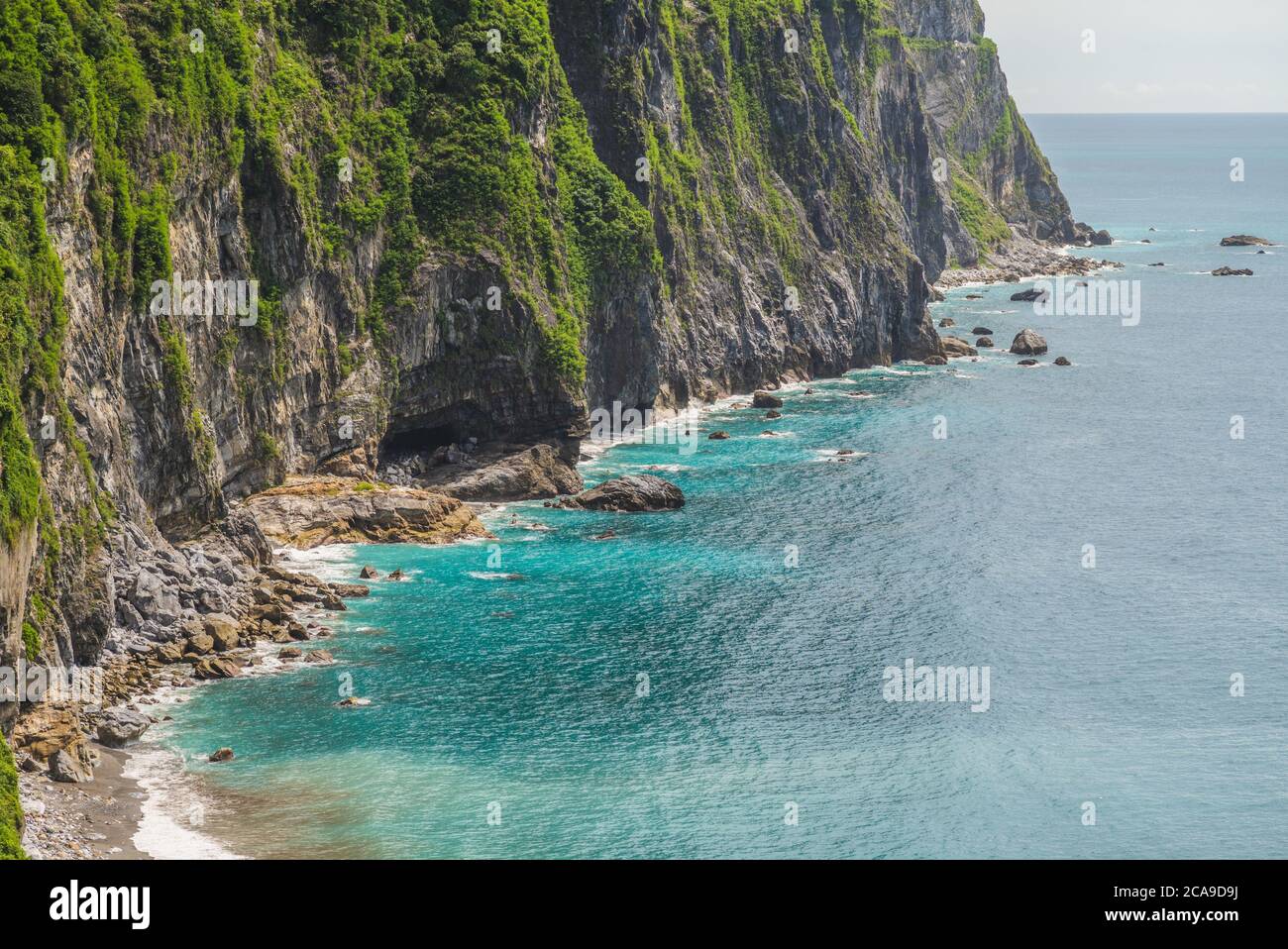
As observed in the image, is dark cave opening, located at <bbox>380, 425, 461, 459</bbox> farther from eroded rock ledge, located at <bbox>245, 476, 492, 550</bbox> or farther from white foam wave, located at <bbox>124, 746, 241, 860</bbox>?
white foam wave, located at <bbox>124, 746, 241, 860</bbox>

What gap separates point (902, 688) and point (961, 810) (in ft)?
48.7

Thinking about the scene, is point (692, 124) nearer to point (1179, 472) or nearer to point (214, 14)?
point (1179, 472)

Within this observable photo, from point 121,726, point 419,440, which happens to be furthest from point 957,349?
point 121,726

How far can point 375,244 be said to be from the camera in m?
110

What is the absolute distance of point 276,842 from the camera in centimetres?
5912

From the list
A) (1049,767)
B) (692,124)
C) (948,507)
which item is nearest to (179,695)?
(1049,767)

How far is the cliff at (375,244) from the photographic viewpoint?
6975cm

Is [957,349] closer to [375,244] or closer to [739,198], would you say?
[739,198]

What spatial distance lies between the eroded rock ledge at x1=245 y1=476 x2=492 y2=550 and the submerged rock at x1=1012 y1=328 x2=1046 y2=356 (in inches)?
3796

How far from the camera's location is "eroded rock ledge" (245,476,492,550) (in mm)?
96562

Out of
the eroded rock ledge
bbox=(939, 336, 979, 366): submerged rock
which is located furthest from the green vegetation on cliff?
bbox=(939, 336, 979, 366): submerged rock

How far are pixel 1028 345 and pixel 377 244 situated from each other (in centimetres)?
9593

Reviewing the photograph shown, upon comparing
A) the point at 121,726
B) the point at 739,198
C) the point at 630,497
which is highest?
the point at 739,198

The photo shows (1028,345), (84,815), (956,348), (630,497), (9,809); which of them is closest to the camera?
(9,809)
